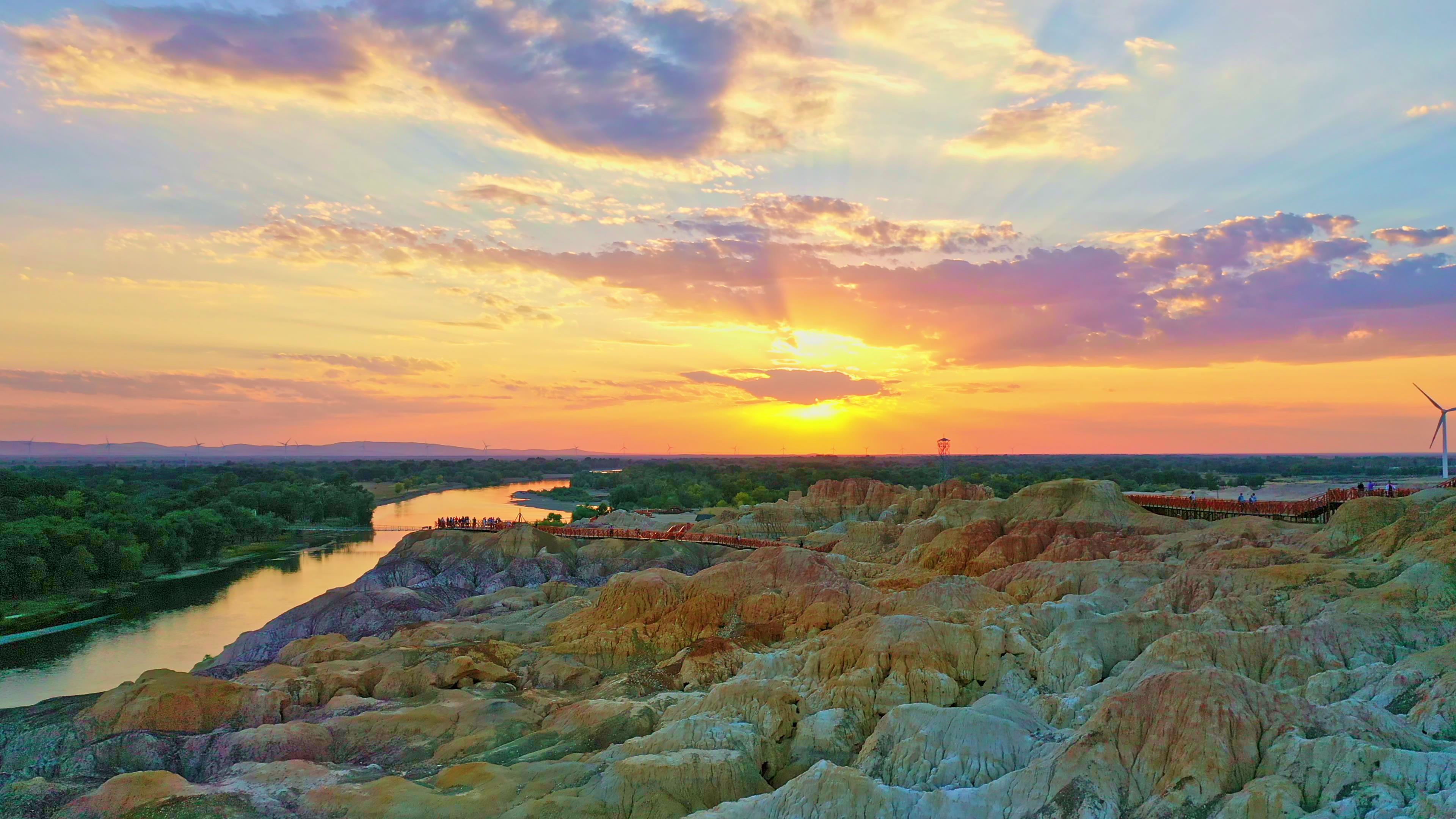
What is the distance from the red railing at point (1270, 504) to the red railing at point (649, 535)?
32.3 meters

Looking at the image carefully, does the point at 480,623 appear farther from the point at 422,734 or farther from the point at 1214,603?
the point at 1214,603

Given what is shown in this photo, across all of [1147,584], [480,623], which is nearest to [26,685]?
[480,623]

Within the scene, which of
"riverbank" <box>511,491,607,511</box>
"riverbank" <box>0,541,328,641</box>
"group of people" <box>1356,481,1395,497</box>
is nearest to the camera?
"group of people" <box>1356,481,1395,497</box>

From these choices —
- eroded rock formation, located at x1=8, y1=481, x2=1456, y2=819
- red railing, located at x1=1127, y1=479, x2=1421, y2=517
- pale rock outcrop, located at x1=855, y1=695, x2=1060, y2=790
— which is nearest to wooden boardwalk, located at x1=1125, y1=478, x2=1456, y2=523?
red railing, located at x1=1127, y1=479, x2=1421, y2=517

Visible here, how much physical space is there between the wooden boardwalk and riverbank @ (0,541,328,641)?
90.7 meters

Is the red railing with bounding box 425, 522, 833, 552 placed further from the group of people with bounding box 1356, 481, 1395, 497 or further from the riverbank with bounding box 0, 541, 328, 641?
the group of people with bounding box 1356, 481, 1395, 497

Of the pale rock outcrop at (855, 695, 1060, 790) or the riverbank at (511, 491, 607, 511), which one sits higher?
the pale rock outcrop at (855, 695, 1060, 790)

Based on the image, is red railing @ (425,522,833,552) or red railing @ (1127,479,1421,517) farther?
red railing @ (425,522,833,552)

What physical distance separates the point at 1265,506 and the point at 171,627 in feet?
294

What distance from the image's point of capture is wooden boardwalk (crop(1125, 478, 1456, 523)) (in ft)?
226

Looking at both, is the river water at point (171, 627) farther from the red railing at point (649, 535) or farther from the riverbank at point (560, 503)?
the riverbank at point (560, 503)

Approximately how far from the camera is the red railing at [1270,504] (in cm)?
6969

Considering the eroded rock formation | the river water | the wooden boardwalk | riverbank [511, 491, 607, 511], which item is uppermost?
the wooden boardwalk

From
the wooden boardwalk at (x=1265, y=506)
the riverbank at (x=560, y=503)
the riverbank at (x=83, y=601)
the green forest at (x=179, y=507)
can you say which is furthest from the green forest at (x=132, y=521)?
the wooden boardwalk at (x=1265, y=506)
